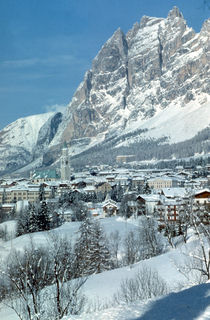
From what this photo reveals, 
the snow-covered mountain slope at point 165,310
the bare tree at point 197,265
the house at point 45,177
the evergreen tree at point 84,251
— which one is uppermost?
the house at point 45,177

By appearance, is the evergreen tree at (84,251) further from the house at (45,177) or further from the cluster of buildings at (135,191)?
the house at (45,177)

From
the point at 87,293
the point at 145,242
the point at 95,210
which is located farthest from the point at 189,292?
the point at 95,210

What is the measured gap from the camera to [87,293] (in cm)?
2112

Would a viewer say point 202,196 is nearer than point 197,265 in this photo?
No

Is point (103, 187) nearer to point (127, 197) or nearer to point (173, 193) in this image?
point (127, 197)

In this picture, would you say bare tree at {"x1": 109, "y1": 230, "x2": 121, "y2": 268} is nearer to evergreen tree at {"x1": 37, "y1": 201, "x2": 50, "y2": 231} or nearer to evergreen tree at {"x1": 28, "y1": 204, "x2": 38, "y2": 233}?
evergreen tree at {"x1": 28, "y1": 204, "x2": 38, "y2": 233}

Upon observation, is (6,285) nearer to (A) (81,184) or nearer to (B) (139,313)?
(B) (139,313)

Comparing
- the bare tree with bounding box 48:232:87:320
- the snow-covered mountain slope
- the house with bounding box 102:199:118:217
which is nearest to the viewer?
the snow-covered mountain slope

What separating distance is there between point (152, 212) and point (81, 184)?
6055 centimetres

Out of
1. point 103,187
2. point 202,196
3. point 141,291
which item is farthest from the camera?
point 103,187

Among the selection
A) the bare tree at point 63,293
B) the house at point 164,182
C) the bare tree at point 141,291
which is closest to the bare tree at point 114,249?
the bare tree at point 63,293

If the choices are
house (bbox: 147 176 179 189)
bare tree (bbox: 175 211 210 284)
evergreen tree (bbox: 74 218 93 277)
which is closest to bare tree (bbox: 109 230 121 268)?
evergreen tree (bbox: 74 218 93 277)

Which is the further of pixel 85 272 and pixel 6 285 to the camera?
pixel 85 272

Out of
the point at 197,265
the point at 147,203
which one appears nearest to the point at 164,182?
the point at 147,203
